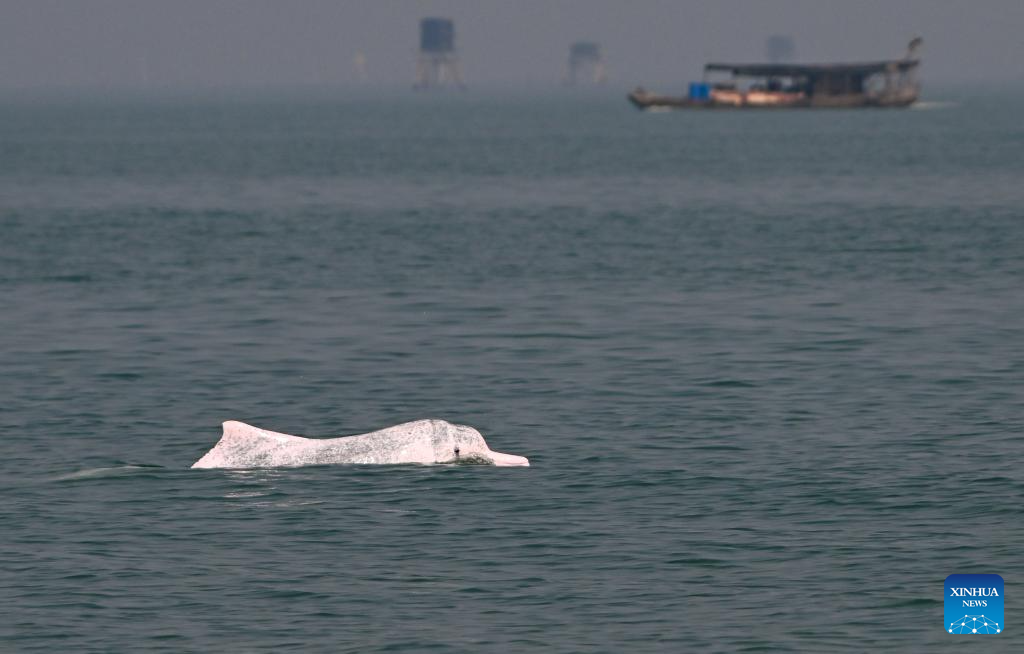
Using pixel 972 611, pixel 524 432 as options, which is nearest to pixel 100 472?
pixel 524 432

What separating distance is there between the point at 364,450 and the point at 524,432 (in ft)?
14.8

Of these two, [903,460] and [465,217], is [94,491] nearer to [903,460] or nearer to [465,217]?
[903,460]

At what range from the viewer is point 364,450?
32.1 meters

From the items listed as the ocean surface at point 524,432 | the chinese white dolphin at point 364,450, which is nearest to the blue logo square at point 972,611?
the ocean surface at point 524,432

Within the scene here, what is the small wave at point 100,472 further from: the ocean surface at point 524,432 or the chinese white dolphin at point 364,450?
the chinese white dolphin at point 364,450

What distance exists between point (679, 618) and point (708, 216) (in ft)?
228

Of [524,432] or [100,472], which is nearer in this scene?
[100,472]

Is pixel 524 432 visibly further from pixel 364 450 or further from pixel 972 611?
pixel 972 611

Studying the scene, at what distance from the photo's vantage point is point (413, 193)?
112875 mm

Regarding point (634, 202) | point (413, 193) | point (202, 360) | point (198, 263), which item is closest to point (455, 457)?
point (202, 360)

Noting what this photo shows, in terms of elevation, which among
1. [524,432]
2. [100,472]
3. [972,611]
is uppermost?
[972,611]

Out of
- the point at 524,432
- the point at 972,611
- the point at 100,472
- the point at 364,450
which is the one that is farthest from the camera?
the point at 524,432

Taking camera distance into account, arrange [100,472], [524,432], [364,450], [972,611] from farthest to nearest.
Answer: [524,432], [364,450], [100,472], [972,611]

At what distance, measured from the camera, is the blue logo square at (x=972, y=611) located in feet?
73.5
